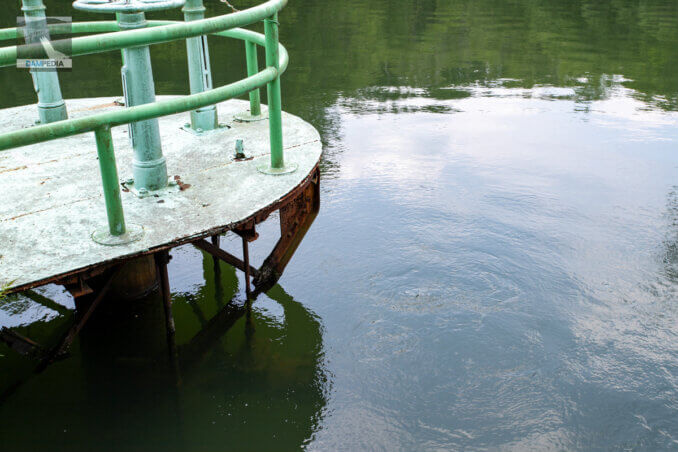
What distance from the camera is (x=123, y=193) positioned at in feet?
Answer: 13.4

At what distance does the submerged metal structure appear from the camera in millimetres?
3254

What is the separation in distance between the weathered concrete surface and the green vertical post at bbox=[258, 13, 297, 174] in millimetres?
89

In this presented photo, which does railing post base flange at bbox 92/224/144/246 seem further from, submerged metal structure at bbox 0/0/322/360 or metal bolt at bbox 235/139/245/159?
metal bolt at bbox 235/139/245/159

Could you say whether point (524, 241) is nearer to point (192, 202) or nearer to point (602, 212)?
point (602, 212)

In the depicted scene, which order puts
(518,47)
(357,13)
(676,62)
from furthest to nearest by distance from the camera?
(357,13) → (518,47) → (676,62)

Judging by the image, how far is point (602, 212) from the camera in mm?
7305

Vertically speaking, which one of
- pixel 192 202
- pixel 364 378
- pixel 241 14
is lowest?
pixel 364 378

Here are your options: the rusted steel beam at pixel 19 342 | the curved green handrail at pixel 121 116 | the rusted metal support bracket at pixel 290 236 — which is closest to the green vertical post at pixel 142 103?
the curved green handrail at pixel 121 116

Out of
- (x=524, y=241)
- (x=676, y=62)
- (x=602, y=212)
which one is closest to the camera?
(x=524, y=241)

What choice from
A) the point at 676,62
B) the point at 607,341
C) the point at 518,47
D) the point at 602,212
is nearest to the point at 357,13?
the point at 518,47

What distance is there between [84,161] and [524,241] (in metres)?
4.25

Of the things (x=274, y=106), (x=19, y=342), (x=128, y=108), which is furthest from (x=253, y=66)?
(x=19, y=342)

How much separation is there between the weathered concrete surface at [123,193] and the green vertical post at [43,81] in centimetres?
23

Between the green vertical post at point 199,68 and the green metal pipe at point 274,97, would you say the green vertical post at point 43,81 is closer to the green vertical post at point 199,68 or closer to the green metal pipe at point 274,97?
the green vertical post at point 199,68
